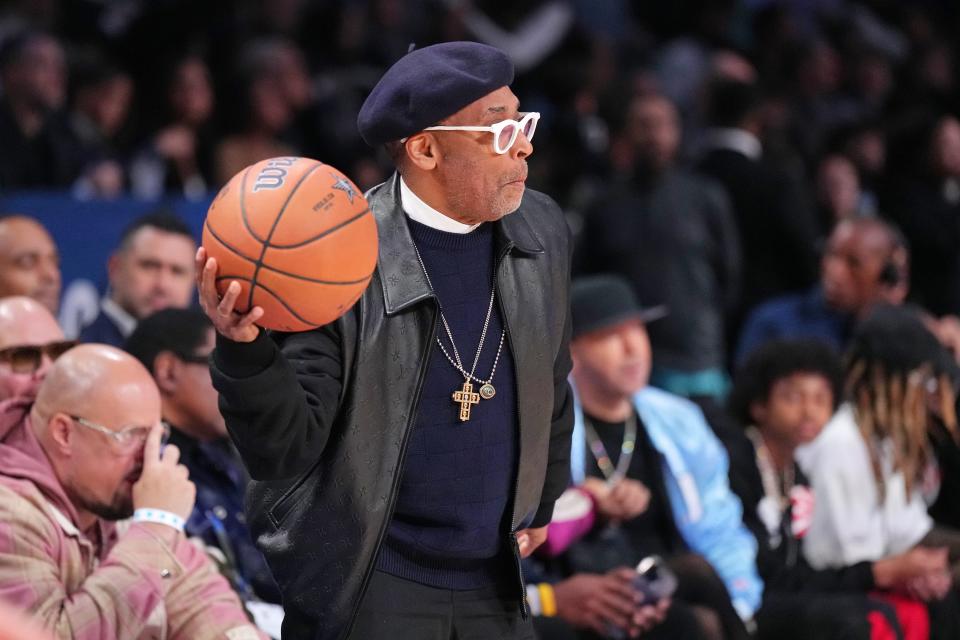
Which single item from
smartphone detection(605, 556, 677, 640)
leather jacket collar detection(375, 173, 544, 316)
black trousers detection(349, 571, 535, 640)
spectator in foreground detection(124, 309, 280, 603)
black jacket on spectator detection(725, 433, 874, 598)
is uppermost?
leather jacket collar detection(375, 173, 544, 316)

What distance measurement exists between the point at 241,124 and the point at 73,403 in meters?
4.66

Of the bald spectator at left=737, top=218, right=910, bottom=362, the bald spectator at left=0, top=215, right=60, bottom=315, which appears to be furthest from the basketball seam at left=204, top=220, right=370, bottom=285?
the bald spectator at left=737, top=218, right=910, bottom=362

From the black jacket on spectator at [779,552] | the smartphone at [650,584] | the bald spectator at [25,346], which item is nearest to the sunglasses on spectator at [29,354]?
the bald spectator at [25,346]

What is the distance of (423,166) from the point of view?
3225 mm

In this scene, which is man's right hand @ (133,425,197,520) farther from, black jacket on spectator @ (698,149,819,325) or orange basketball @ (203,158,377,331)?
black jacket on spectator @ (698,149,819,325)

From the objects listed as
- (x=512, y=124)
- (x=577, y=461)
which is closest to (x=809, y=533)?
(x=577, y=461)

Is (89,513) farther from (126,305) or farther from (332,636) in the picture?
(126,305)

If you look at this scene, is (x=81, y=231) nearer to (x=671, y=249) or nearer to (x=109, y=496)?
(x=671, y=249)

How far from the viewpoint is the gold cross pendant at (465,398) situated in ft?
10.4

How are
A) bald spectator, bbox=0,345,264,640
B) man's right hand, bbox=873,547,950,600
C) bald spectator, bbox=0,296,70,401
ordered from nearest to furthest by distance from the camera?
bald spectator, bbox=0,345,264,640, bald spectator, bbox=0,296,70,401, man's right hand, bbox=873,547,950,600

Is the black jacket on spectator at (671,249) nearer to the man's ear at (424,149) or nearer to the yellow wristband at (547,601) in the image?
the yellow wristband at (547,601)

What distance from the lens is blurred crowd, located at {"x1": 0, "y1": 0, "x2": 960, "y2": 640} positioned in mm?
4051

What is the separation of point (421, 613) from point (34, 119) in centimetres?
544

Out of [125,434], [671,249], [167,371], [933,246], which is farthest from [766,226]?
[125,434]
